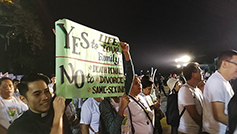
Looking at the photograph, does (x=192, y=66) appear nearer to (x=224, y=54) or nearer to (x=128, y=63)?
(x=224, y=54)

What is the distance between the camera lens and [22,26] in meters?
12.6

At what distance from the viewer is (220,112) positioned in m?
2.19

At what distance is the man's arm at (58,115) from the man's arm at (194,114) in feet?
6.15

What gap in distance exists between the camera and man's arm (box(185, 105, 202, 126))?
2723mm

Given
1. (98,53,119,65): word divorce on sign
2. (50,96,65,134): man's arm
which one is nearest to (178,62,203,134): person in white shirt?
(98,53,119,65): word divorce on sign

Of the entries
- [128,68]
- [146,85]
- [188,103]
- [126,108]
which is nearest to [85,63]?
[128,68]

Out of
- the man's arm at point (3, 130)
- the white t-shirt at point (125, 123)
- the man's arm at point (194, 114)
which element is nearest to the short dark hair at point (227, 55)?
the man's arm at point (194, 114)

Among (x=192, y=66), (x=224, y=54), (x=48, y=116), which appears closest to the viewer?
(x=48, y=116)

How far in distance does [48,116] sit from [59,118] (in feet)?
0.62

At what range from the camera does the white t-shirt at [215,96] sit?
Answer: 221 centimetres

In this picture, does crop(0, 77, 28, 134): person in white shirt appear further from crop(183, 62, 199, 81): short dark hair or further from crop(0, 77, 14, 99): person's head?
crop(183, 62, 199, 81): short dark hair

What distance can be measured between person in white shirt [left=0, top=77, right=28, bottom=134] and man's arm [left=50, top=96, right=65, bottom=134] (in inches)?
80.7

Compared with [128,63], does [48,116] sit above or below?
below

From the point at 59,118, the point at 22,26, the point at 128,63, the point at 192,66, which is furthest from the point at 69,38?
the point at 22,26
